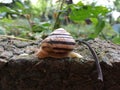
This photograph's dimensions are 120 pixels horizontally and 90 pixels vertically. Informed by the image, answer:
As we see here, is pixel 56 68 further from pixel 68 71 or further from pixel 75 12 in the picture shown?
pixel 75 12

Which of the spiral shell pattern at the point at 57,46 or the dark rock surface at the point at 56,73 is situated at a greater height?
the spiral shell pattern at the point at 57,46

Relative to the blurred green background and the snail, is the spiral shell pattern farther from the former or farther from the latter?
the blurred green background

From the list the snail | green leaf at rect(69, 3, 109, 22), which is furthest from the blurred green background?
the snail

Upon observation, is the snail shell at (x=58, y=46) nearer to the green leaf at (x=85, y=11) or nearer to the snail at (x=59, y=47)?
the snail at (x=59, y=47)

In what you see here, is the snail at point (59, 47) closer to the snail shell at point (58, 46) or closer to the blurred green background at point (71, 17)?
the snail shell at point (58, 46)

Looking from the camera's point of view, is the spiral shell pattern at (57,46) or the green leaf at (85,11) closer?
the spiral shell pattern at (57,46)

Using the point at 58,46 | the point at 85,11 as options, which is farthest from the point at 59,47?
the point at 85,11

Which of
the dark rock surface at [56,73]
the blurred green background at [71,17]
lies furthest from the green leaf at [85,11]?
the dark rock surface at [56,73]
